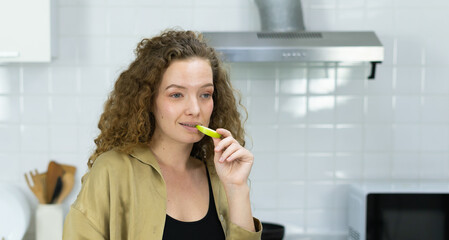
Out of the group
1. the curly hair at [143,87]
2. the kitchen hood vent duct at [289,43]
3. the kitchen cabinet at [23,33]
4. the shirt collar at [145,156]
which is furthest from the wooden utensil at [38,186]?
the shirt collar at [145,156]

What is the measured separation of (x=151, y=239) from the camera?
4.66 feet

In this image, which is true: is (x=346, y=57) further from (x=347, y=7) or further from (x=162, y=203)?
(x=162, y=203)

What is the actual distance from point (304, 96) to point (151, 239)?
1.50 m

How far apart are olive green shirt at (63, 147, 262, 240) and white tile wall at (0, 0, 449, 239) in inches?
50.5

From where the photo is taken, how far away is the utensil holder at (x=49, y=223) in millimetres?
2615

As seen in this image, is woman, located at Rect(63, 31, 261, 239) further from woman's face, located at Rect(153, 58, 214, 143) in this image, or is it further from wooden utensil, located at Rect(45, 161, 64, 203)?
wooden utensil, located at Rect(45, 161, 64, 203)

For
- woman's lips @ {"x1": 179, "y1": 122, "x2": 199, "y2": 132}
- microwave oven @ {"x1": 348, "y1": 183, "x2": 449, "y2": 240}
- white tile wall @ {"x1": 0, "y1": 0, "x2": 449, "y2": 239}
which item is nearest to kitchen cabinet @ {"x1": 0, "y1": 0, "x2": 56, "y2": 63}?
white tile wall @ {"x1": 0, "y1": 0, "x2": 449, "y2": 239}

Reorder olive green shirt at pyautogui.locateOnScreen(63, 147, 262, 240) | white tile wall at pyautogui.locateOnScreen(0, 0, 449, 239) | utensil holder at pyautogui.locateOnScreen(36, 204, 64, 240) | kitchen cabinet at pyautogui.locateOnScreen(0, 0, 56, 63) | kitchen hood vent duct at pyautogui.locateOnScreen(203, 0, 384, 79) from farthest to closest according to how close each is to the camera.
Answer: white tile wall at pyautogui.locateOnScreen(0, 0, 449, 239) → utensil holder at pyautogui.locateOnScreen(36, 204, 64, 240) → kitchen cabinet at pyautogui.locateOnScreen(0, 0, 56, 63) → kitchen hood vent duct at pyautogui.locateOnScreen(203, 0, 384, 79) → olive green shirt at pyautogui.locateOnScreen(63, 147, 262, 240)

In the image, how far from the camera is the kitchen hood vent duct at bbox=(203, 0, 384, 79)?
2.33 metres

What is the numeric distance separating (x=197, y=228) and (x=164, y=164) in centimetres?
19

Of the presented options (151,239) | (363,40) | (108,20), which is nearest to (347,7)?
(363,40)

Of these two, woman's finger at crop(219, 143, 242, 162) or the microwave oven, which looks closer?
woman's finger at crop(219, 143, 242, 162)

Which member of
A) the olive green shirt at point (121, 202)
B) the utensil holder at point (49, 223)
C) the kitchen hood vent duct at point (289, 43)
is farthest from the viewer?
the utensil holder at point (49, 223)

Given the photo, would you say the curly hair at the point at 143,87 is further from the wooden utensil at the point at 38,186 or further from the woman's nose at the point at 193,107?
the wooden utensil at the point at 38,186
